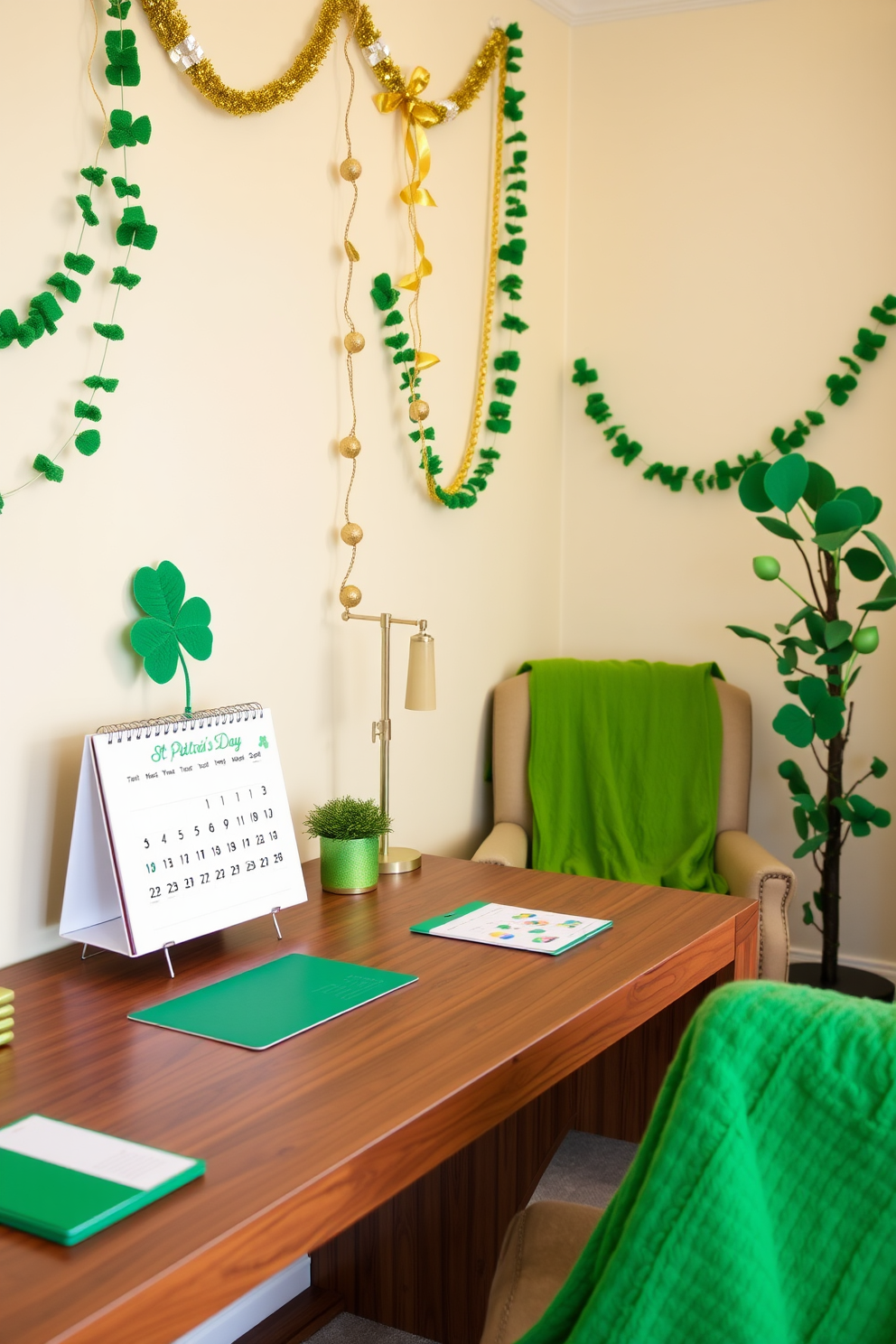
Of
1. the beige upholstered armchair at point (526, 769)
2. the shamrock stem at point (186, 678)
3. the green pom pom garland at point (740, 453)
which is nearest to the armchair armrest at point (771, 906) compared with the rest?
the beige upholstered armchair at point (526, 769)

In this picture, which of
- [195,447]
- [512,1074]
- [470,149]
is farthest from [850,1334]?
[470,149]

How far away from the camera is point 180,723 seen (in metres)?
1.59

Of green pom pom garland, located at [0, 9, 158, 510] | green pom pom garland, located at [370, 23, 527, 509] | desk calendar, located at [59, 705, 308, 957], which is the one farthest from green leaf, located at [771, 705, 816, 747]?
green pom pom garland, located at [0, 9, 158, 510]

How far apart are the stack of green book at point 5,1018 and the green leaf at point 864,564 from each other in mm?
1891

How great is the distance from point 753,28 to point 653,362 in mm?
802

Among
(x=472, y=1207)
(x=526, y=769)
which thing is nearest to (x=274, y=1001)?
(x=472, y=1207)

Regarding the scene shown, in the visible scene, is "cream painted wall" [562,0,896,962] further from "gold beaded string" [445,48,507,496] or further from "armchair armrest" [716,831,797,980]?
"armchair armrest" [716,831,797,980]

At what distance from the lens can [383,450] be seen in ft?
7.52

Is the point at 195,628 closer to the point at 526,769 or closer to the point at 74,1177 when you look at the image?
the point at 74,1177

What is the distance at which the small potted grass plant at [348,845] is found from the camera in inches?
72.7

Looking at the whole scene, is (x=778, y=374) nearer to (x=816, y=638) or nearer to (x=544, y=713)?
(x=816, y=638)

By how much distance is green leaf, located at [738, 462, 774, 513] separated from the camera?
2514 millimetres

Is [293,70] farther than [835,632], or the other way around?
[835,632]

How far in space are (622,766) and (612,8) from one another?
6.18 feet
